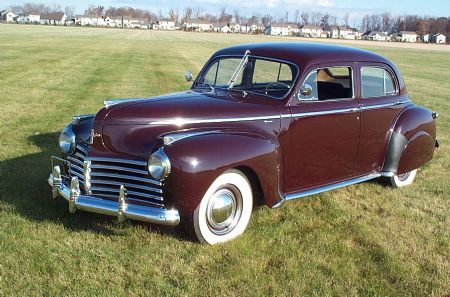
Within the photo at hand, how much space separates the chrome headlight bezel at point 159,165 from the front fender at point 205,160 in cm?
4

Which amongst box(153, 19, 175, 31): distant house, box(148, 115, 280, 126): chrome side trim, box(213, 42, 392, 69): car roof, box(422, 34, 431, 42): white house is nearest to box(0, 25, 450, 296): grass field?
box(148, 115, 280, 126): chrome side trim

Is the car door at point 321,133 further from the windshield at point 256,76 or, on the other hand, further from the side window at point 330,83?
the windshield at point 256,76

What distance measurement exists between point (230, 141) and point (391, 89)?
273 cm

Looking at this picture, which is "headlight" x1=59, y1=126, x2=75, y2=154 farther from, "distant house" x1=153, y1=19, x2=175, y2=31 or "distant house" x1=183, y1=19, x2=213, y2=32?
"distant house" x1=153, y1=19, x2=175, y2=31

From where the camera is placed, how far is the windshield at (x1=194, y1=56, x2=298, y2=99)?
4672mm

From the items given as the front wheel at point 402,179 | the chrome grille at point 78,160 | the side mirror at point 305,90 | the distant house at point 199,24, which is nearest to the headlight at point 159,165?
the chrome grille at point 78,160

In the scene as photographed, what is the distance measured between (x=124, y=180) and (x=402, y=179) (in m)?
3.70

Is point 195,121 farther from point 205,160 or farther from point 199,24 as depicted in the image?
point 199,24

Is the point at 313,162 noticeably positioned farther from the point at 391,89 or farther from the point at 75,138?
the point at 75,138

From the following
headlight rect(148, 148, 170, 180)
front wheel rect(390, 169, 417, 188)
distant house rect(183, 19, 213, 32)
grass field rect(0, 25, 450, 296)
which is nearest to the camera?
grass field rect(0, 25, 450, 296)

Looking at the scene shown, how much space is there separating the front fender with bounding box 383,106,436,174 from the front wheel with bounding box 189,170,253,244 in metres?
2.18

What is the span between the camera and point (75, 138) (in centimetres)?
441

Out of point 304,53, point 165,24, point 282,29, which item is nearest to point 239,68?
point 304,53

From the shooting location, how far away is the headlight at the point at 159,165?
3549 mm
